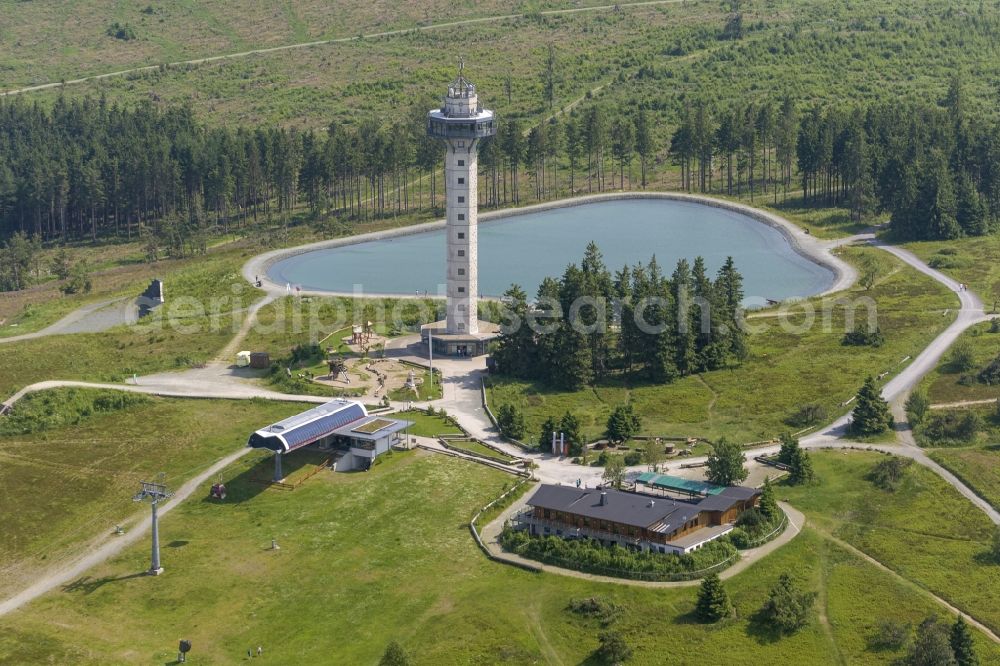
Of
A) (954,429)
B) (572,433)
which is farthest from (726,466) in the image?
(954,429)

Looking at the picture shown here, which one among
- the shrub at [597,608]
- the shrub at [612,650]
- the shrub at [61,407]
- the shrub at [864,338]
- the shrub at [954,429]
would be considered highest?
the shrub at [864,338]

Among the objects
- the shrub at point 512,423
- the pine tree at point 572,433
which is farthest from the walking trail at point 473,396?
the pine tree at point 572,433

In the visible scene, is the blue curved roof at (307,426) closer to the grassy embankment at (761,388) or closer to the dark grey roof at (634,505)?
the grassy embankment at (761,388)

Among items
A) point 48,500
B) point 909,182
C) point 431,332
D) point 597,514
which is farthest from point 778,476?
point 909,182

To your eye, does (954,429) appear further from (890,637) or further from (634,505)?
(890,637)

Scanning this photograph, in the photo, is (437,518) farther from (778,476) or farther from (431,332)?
(431,332)

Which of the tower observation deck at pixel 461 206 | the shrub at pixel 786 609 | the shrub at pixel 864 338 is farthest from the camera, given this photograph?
the tower observation deck at pixel 461 206
